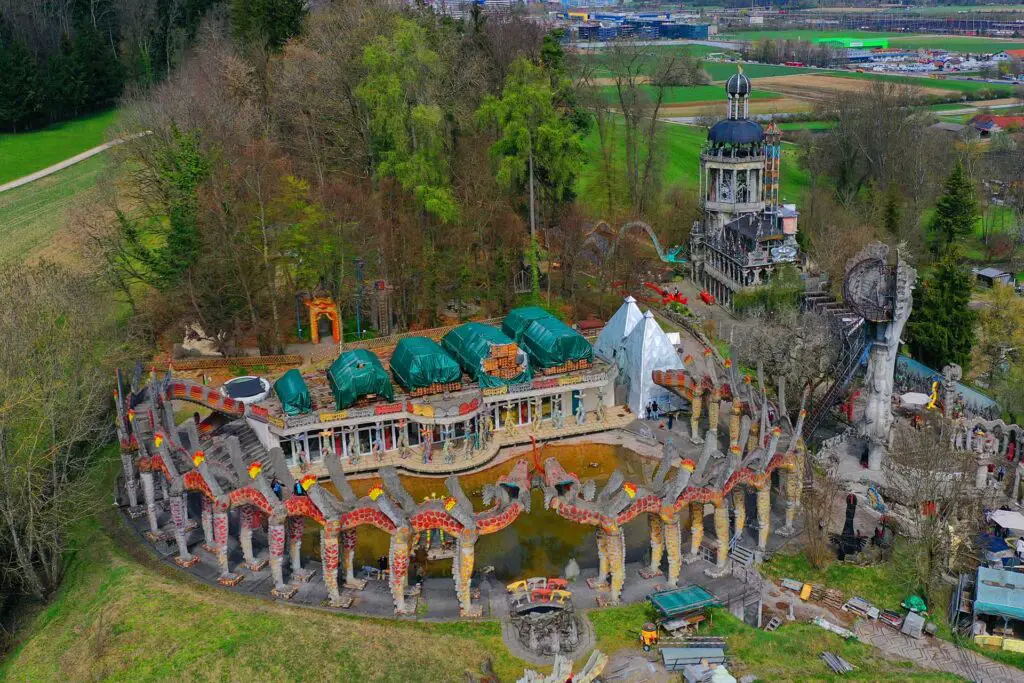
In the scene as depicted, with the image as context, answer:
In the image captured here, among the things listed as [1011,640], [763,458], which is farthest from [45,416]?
[1011,640]

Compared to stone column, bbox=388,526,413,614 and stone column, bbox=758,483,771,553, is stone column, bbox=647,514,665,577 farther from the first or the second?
stone column, bbox=388,526,413,614

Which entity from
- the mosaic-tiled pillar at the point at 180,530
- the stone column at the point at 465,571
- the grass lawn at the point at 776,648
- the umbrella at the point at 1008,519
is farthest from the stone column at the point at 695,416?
the mosaic-tiled pillar at the point at 180,530

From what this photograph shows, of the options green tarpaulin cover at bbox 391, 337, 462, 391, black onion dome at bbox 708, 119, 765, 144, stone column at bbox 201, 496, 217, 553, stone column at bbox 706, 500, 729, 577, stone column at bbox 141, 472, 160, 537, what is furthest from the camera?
black onion dome at bbox 708, 119, 765, 144

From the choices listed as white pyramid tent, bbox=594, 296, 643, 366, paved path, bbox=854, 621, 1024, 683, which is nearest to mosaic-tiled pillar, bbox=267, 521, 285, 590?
paved path, bbox=854, 621, 1024, 683

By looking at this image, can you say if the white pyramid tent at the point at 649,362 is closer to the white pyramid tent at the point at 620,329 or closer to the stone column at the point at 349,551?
the white pyramid tent at the point at 620,329

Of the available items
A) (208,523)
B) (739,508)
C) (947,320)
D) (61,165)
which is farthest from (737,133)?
(61,165)

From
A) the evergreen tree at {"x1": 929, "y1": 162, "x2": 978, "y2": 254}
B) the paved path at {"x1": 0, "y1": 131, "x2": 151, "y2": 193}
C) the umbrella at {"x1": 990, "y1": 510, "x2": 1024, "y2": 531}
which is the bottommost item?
the umbrella at {"x1": 990, "y1": 510, "x2": 1024, "y2": 531}

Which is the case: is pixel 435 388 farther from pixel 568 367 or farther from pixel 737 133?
pixel 737 133
